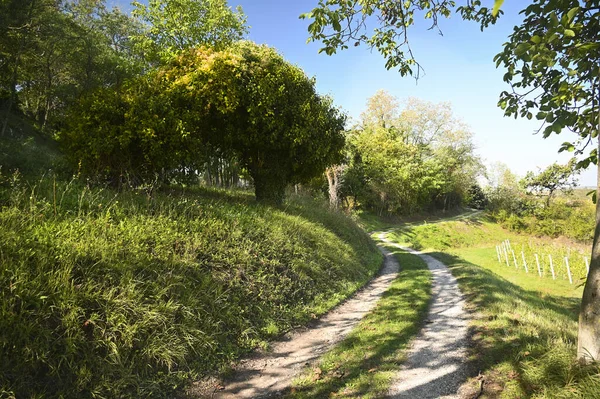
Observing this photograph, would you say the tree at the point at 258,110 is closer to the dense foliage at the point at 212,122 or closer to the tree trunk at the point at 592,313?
the dense foliage at the point at 212,122

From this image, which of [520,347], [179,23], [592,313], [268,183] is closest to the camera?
[592,313]

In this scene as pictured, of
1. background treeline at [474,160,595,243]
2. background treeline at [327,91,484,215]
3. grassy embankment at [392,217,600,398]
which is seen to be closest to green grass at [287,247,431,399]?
grassy embankment at [392,217,600,398]

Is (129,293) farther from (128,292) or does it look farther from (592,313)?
(592,313)

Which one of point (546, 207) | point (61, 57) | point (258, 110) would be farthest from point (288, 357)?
point (546, 207)

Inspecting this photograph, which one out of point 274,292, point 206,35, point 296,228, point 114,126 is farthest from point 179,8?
point 274,292

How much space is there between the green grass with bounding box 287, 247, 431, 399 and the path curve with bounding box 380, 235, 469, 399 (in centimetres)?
16

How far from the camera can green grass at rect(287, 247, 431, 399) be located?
3930 millimetres

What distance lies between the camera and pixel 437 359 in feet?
15.4

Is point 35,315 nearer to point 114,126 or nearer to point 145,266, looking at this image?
point 145,266

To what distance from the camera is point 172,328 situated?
14.1 ft

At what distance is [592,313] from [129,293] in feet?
17.7

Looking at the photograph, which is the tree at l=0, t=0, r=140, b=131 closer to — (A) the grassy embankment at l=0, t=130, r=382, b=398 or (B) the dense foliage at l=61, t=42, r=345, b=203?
(B) the dense foliage at l=61, t=42, r=345, b=203

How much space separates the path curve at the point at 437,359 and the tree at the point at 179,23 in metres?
20.3

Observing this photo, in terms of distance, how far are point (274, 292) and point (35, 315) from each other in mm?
4062
